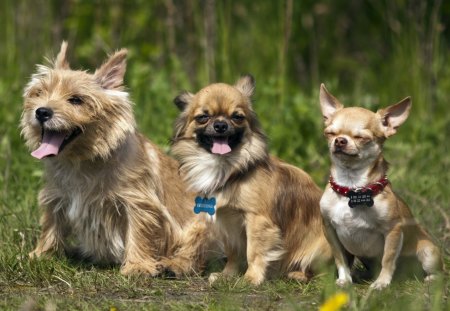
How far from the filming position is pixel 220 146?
5.15 m

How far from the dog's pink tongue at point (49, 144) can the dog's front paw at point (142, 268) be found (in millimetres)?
810

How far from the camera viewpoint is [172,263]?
546cm

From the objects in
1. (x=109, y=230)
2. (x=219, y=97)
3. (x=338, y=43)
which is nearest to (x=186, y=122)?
(x=219, y=97)

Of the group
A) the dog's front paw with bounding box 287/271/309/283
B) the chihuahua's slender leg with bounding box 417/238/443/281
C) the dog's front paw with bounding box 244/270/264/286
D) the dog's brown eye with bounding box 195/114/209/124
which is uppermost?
the dog's brown eye with bounding box 195/114/209/124

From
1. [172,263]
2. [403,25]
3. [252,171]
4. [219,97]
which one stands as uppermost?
[403,25]

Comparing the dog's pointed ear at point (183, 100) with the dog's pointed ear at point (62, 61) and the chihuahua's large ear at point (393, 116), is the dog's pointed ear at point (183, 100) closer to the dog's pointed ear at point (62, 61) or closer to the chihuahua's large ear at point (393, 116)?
the dog's pointed ear at point (62, 61)

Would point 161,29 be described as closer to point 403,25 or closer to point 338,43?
point 338,43

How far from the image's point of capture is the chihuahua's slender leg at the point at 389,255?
4.78 metres

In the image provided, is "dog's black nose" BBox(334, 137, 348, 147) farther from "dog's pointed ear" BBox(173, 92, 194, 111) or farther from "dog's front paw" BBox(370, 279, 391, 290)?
"dog's pointed ear" BBox(173, 92, 194, 111)

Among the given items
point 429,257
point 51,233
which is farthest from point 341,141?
point 51,233

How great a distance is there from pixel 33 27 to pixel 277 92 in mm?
2918

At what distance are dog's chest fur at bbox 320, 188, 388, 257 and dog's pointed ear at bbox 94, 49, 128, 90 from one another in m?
1.62

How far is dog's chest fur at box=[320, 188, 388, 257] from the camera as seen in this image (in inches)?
189

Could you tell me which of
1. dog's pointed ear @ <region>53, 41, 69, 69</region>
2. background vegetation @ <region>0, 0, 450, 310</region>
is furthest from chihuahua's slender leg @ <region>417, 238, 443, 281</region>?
dog's pointed ear @ <region>53, 41, 69, 69</region>
